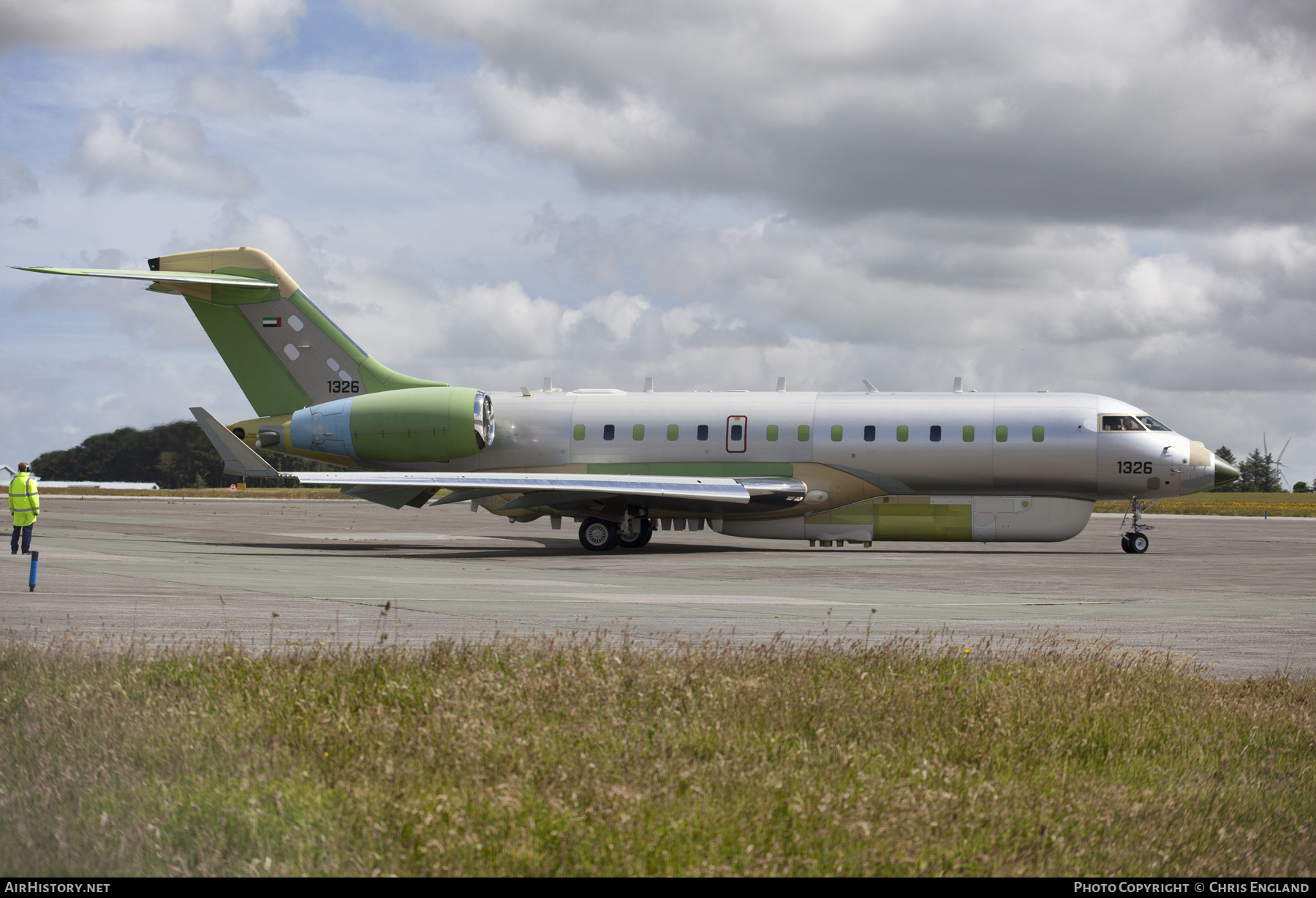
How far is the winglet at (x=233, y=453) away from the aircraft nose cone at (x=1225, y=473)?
22659 millimetres

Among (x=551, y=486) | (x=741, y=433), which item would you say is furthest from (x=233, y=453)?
(x=741, y=433)

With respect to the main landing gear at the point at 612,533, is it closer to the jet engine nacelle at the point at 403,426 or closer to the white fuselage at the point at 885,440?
the white fuselage at the point at 885,440

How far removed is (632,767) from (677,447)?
24265mm

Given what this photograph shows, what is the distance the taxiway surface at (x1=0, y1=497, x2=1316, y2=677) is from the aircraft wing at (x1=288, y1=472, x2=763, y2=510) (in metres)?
1.47

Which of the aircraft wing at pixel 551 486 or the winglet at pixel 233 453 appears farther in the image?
the aircraft wing at pixel 551 486

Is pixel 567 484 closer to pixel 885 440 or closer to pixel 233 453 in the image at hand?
pixel 233 453

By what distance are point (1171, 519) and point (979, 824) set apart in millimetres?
59167

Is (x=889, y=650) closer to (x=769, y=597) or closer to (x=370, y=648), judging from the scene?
(x=370, y=648)

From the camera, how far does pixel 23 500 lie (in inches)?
893

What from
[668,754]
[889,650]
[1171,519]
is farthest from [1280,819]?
[1171,519]

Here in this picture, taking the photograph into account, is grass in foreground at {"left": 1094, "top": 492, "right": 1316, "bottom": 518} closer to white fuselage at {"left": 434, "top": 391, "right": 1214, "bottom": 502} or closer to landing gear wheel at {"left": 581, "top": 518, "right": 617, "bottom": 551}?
white fuselage at {"left": 434, "top": 391, "right": 1214, "bottom": 502}

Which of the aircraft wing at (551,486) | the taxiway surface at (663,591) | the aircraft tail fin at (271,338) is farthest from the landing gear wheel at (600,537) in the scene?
the aircraft tail fin at (271,338)

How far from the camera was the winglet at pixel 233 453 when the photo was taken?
2488 centimetres

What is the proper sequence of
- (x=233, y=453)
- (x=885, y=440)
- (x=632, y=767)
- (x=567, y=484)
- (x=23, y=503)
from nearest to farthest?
(x=632, y=767), (x=23, y=503), (x=233, y=453), (x=567, y=484), (x=885, y=440)
